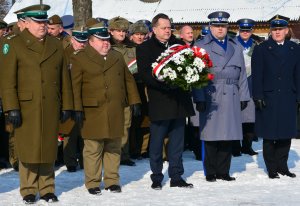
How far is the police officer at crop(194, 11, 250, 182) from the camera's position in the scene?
845cm

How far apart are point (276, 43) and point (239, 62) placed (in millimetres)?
594

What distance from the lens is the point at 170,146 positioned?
817 centimetres

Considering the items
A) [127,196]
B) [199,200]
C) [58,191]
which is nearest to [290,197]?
[199,200]

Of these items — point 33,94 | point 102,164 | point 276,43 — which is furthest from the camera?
point 276,43

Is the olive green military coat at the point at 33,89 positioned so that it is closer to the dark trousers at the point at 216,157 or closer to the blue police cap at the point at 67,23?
the dark trousers at the point at 216,157

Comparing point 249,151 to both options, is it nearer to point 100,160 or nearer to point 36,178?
point 100,160

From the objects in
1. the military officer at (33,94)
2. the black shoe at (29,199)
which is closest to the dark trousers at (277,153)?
the military officer at (33,94)

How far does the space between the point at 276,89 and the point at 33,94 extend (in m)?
3.20

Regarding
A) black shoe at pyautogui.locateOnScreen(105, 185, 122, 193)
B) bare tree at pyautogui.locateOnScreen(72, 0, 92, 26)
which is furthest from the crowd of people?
bare tree at pyautogui.locateOnScreen(72, 0, 92, 26)

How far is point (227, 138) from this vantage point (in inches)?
334

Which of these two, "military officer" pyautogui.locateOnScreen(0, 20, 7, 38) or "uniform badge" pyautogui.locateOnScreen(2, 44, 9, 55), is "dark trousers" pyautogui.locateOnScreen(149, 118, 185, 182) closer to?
"uniform badge" pyautogui.locateOnScreen(2, 44, 9, 55)

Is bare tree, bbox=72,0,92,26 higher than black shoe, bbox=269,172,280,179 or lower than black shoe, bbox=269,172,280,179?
higher

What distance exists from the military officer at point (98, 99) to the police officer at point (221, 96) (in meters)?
1.18

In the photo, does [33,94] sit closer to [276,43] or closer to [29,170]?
[29,170]
